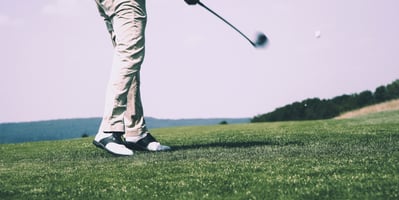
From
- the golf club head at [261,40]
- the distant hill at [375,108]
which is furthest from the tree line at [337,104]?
the golf club head at [261,40]

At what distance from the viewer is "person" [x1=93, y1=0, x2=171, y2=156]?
7.03 metres

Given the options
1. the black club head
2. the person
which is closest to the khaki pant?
the person

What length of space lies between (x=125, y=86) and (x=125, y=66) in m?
0.27

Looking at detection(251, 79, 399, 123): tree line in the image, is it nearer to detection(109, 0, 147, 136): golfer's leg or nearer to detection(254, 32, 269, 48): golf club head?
detection(254, 32, 269, 48): golf club head

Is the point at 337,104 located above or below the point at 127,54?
above

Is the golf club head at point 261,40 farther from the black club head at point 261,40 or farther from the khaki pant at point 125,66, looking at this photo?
the khaki pant at point 125,66

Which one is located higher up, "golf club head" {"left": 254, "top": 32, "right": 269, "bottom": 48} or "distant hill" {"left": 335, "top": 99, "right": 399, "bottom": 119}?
"distant hill" {"left": 335, "top": 99, "right": 399, "bottom": 119}

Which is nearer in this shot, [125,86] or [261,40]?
[125,86]

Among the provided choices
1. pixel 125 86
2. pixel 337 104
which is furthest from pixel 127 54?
pixel 337 104

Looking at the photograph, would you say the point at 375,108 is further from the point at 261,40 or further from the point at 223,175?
the point at 223,175

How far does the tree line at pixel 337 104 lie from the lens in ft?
219

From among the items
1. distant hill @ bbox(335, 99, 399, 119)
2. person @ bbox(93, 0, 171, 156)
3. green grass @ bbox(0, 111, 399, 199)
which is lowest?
green grass @ bbox(0, 111, 399, 199)

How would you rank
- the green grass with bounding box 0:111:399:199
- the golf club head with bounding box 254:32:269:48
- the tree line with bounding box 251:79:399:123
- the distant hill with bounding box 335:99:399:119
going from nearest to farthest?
1. the green grass with bounding box 0:111:399:199
2. the golf club head with bounding box 254:32:269:48
3. the distant hill with bounding box 335:99:399:119
4. the tree line with bounding box 251:79:399:123

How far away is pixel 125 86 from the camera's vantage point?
7.07m
